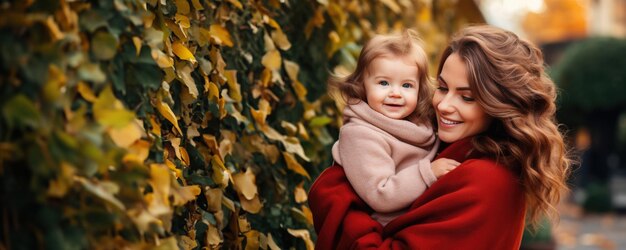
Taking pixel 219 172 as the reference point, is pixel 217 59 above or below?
above

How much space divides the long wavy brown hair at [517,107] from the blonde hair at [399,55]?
0.64ft

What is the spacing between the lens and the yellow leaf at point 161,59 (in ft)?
6.16

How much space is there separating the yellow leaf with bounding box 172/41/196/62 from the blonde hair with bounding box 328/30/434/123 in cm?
60

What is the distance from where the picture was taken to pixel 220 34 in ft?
8.17

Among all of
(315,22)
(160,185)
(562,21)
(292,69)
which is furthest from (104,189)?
(562,21)

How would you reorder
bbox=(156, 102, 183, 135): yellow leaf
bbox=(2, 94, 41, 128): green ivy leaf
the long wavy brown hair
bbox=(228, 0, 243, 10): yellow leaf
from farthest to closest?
bbox=(228, 0, 243, 10): yellow leaf < the long wavy brown hair < bbox=(156, 102, 183, 135): yellow leaf < bbox=(2, 94, 41, 128): green ivy leaf

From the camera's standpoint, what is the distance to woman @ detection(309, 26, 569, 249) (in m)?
2.17

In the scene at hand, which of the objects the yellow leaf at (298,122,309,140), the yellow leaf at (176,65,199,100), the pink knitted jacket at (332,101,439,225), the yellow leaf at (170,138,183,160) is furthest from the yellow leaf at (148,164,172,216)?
the yellow leaf at (298,122,309,140)

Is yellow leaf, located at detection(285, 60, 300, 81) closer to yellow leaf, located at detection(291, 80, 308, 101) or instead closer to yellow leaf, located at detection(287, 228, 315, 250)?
yellow leaf, located at detection(291, 80, 308, 101)

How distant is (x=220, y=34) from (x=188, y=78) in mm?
312

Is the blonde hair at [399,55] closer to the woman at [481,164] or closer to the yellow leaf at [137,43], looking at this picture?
the woman at [481,164]

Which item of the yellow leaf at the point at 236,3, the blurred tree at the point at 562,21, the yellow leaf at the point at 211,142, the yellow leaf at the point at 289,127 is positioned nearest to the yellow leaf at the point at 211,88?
the yellow leaf at the point at 211,142

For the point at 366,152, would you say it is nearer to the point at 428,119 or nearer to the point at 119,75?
the point at 428,119

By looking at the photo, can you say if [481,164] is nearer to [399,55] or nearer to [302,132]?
[399,55]
